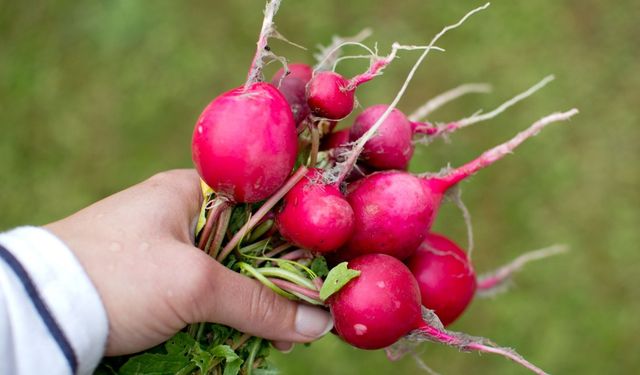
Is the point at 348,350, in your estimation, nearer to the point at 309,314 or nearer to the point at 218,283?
the point at 309,314

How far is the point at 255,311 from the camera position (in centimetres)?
138

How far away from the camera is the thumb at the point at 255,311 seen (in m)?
1.31

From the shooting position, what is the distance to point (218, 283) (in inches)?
51.5

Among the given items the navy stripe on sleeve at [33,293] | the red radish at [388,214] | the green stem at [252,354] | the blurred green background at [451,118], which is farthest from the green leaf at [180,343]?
the blurred green background at [451,118]

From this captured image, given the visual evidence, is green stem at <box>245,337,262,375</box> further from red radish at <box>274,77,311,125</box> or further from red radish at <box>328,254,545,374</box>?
red radish at <box>274,77,311,125</box>

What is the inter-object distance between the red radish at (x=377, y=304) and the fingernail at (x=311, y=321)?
100 millimetres

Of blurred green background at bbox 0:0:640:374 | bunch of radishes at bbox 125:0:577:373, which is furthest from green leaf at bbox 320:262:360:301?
blurred green background at bbox 0:0:640:374

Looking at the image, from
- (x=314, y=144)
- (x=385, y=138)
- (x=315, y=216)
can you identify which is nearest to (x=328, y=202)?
(x=315, y=216)

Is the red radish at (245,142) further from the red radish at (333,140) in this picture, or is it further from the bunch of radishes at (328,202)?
the red radish at (333,140)

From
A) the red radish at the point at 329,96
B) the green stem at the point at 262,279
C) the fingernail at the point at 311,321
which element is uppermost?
the red radish at the point at 329,96

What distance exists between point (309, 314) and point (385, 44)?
6.24 feet

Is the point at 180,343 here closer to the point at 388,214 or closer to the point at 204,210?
the point at 204,210

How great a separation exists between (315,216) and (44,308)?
558mm

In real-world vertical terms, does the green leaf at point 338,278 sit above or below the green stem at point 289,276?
above
